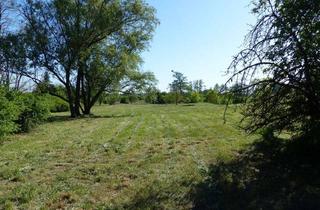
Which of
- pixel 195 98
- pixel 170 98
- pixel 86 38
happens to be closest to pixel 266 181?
pixel 86 38

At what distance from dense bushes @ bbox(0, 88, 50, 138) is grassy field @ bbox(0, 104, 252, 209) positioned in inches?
42.2

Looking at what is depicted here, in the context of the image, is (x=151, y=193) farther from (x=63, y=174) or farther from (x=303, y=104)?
(x=303, y=104)

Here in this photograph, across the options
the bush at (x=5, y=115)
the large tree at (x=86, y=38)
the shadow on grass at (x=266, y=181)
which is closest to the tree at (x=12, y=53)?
the large tree at (x=86, y=38)

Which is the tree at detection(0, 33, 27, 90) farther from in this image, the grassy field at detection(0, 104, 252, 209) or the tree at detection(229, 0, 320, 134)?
the tree at detection(229, 0, 320, 134)

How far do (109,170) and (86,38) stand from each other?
21485mm

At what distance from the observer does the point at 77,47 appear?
28266 millimetres

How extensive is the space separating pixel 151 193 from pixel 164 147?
212 inches

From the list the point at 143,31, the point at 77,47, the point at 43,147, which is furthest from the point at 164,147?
the point at 143,31

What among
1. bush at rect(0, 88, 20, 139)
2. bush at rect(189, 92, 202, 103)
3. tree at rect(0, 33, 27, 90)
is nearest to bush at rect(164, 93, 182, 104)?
bush at rect(189, 92, 202, 103)

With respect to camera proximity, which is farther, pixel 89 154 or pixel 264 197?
pixel 89 154

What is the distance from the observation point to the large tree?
28156mm

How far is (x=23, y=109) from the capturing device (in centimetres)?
1728

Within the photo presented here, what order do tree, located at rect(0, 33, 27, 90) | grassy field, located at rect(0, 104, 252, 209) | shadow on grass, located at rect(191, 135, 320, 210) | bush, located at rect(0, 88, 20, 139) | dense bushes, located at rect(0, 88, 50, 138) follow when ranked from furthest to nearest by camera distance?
1. tree, located at rect(0, 33, 27, 90)
2. dense bushes, located at rect(0, 88, 50, 138)
3. bush, located at rect(0, 88, 20, 139)
4. grassy field, located at rect(0, 104, 252, 209)
5. shadow on grass, located at rect(191, 135, 320, 210)

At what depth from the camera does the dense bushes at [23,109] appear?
14.2 m
